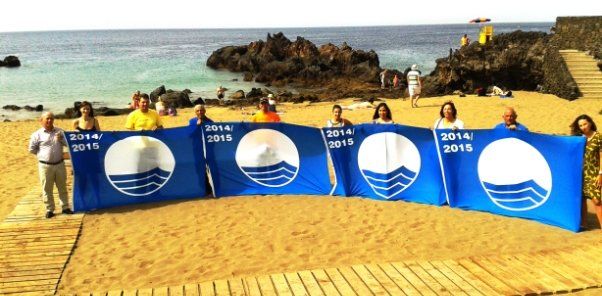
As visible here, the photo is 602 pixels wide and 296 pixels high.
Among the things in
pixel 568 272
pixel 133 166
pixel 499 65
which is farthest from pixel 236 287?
pixel 499 65

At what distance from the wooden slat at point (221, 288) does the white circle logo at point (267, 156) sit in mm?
3658

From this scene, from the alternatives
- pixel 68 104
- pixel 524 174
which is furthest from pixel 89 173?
pixel 68 104

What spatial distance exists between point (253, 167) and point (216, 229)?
172cm

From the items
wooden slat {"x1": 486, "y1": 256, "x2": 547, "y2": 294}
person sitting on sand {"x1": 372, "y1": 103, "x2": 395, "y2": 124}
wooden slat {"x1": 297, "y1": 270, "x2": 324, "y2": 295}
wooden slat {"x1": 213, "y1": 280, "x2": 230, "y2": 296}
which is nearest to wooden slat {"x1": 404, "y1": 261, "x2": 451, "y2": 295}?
wooden slat {"x1": 486, "y1": 256, "x2": 547, "y2": 294}

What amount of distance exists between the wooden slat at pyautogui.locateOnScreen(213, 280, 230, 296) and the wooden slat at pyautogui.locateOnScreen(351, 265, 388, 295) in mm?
1456

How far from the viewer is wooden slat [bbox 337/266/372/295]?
5.61 m

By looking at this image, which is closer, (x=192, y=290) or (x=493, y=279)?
(x=192, y=290)

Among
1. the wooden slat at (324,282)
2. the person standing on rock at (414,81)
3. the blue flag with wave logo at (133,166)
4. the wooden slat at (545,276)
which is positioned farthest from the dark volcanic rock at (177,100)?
the wooden slat at (545,276)

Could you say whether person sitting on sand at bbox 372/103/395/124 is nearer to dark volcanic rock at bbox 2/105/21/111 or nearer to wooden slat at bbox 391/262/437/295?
wooden slat at bbox 391/262/437/295

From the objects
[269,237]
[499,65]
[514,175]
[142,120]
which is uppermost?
[142,120]

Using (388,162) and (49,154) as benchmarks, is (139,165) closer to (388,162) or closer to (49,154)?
(49,154)

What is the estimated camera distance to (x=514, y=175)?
26.2 ft

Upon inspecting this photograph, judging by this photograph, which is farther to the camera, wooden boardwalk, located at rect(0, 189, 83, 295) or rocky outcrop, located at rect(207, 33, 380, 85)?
rocky outcrop, located at rect(207, 33, 380, 85)

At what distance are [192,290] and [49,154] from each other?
392cm
